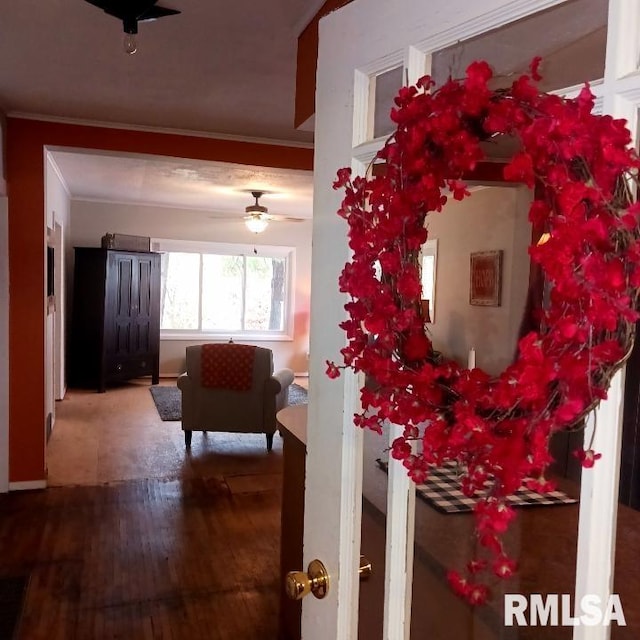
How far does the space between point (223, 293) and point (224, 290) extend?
4 centimetres

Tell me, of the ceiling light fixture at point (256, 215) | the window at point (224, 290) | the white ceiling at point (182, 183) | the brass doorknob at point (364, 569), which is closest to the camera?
the brass doorknob at point (364, 569)

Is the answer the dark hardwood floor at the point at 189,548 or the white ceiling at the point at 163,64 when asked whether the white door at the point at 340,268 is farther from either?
the white ceiling at the point at 163,64

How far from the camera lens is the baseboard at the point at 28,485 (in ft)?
13.0

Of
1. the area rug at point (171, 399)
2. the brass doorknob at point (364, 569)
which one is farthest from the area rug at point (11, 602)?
the area rug at point (171, 399)

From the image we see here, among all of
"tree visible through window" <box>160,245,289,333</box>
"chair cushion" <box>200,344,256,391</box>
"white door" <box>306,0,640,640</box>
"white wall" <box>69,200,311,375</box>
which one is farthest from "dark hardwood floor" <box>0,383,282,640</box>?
"tree visible through window" <box>160,245,289,333</box>

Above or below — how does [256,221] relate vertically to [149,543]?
above

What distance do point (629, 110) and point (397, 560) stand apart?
695 millimetres

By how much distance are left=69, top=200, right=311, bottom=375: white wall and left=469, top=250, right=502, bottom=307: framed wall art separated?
730 centimetres

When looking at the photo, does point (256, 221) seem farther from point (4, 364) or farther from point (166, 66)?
point (166, 66)

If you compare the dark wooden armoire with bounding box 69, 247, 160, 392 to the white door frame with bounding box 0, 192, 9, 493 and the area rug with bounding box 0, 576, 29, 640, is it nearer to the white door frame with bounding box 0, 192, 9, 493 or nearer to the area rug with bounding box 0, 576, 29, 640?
the white door frame with bounding box 0, 192, 9, 493

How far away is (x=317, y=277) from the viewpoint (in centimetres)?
115

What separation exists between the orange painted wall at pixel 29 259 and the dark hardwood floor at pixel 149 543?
0.35 m

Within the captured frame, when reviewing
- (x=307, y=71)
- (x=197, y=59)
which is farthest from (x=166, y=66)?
(x=307, y=71)

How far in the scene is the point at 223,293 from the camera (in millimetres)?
8875
